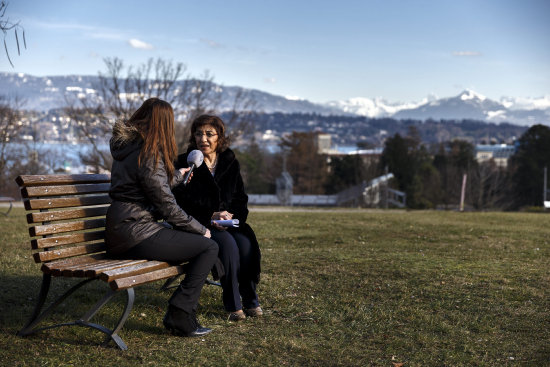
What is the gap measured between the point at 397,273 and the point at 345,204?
2067 inches

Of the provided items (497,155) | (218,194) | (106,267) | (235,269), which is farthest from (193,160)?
(497,155)

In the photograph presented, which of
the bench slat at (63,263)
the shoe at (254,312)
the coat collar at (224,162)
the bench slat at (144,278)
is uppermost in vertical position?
the coat collar at (224,162)

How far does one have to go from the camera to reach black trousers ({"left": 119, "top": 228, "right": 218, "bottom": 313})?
409 cm

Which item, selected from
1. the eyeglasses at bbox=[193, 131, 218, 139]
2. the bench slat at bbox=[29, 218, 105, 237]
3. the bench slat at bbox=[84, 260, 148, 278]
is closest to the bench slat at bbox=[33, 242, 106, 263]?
the bench slat at bbox=[29, 218, 105, 237]

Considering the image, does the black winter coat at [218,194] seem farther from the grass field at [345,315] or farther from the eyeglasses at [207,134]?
the grass field at [345,315]

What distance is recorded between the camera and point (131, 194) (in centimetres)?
401

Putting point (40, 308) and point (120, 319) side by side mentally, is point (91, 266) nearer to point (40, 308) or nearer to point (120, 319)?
point (120, 319)

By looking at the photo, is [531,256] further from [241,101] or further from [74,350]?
[241,101]

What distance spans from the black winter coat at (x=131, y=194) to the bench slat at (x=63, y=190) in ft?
1.41

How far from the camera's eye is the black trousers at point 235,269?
4578mm

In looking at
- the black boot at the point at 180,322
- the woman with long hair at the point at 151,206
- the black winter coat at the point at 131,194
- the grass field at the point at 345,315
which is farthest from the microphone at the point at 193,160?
the grass field at the point at 345,315

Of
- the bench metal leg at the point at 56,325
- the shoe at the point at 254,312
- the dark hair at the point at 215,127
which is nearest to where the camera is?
the bench metal leg at the point at 56,325

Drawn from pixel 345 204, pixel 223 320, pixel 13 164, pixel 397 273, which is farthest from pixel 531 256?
pixel 345 204

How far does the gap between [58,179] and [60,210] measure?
0.22 meters
